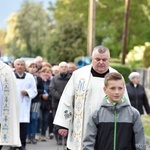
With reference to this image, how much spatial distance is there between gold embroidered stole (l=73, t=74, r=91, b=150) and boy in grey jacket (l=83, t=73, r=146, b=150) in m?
1.65

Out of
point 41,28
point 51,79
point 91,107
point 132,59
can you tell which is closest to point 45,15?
point 41,28

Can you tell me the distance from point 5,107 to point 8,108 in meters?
0.11

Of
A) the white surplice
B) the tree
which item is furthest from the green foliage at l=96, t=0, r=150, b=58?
the white surplice

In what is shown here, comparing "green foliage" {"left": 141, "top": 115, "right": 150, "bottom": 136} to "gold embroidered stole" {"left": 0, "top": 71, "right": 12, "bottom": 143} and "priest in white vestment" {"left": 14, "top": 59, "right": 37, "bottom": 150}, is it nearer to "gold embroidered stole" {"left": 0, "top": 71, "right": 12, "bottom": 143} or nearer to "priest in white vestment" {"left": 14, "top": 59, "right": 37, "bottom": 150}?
"priest in white vestment" {"left": 14, "top": 59, "right": 37, "bottom": 150}

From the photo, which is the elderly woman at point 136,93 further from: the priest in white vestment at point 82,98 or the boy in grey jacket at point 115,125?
the boy in grey jacket at point 115,125

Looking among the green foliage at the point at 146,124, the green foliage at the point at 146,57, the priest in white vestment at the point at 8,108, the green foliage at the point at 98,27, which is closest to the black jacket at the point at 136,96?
the green foliage at the point at 146,124

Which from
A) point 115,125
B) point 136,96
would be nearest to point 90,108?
point 115,125

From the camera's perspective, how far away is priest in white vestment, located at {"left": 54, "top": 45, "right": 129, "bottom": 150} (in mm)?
8211

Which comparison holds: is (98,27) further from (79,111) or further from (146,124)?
(79,111)

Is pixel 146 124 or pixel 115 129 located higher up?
pixel 115 129

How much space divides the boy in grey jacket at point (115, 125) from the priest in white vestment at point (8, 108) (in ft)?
14.9

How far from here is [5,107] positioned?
446 inches

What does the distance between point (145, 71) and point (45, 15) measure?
5409 cm

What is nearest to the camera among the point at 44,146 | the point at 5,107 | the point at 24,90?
the point at 5,107
